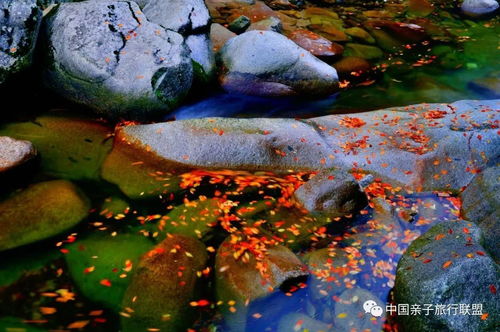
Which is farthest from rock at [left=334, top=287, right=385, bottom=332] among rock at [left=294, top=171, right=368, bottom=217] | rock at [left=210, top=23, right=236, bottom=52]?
rock at [left=210, top=23, right=236, bottom=52]

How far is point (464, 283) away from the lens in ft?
13.3

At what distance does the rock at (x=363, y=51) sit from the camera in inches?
492

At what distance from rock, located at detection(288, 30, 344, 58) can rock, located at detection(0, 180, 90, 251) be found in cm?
805

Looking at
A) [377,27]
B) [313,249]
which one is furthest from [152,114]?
[377,27]

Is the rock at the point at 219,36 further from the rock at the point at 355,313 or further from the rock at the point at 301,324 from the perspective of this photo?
the rock at the point at 301,324

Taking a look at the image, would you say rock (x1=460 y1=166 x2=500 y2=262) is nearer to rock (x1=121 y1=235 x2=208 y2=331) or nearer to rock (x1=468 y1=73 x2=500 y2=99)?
rock (x1=121 y1=235 x2=208 y2=331)

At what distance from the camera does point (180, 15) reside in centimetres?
957

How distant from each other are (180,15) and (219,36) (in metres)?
2.21

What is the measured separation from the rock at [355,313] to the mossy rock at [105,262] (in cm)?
252

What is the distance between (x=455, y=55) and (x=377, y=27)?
2882 mm

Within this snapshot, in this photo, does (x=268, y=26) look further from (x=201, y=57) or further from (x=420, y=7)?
(x=420, y=7)

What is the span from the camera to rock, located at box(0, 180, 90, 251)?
5340mm

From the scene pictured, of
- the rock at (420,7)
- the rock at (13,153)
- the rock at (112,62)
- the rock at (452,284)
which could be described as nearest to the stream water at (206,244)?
the rock at (13,153)

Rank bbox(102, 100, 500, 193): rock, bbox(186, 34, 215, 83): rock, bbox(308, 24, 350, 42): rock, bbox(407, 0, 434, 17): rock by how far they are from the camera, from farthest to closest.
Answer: bbox(407, 0, 434, 17): rock, bbox(308, 24, 350, 42): rock, bbox(186, 34, 215, 83): rock, bbox(102, 100, 500, 193): rock
